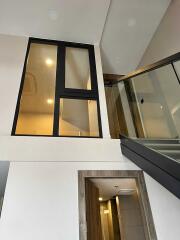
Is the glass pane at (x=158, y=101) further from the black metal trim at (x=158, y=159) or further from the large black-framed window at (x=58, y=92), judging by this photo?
the large black-framed window at (x=58, y=92)

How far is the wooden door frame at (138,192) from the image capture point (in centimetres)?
232

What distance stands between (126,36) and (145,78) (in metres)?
2.18

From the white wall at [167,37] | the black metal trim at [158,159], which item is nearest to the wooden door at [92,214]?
the black metal trim at [158,159]

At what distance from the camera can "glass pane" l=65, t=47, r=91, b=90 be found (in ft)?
13.1

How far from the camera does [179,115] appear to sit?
273cm

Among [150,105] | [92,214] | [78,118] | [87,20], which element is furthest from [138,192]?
[87,20]

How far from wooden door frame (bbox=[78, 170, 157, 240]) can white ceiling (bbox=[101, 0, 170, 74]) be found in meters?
3.58

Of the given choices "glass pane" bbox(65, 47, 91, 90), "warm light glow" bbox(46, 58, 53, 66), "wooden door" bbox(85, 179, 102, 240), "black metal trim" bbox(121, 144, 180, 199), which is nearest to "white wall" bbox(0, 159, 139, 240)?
"wooden door" bbox(85, 179, 102, 240)

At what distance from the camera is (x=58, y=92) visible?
3.69 metres

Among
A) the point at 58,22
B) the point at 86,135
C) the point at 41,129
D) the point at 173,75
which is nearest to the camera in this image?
the point at 173,75

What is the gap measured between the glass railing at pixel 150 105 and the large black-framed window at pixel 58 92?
1.82ft

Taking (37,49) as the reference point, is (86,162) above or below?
below

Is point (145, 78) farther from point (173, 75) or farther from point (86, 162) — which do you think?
point (86, 162)

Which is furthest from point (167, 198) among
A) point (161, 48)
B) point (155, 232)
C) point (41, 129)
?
point (161, 48)
